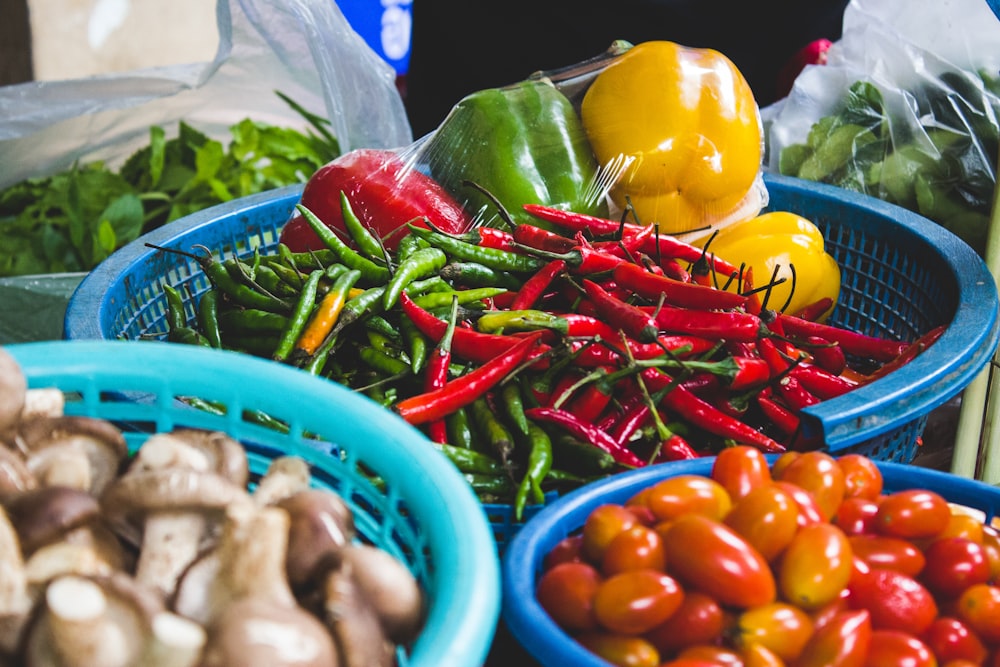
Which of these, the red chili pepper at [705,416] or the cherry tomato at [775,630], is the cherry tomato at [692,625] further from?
the red chili pepper at [705,416]

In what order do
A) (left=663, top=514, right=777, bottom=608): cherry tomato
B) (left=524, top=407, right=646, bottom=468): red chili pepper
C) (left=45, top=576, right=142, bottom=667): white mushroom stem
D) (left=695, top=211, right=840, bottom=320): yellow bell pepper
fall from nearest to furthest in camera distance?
(left=45, top=576, right=142, bottom=667): white mushroom stem < (left=663, top=514, right=777, bottom=608): cherry tomato < (left=524, top=407, right=646, bottom=468): red chili pepper < (left=695, top=211, right=840, bottom=320): yellow bell pepper

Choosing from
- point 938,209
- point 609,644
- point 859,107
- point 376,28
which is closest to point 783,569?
point 609,644

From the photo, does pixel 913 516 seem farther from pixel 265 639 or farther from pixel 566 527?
pixel 265 639

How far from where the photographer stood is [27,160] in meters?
2.54

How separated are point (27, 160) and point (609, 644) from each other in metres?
2.38

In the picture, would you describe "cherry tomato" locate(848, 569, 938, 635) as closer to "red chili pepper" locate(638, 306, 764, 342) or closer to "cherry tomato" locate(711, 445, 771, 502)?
"cherry tomato" locate(711, 445, 771, 502)

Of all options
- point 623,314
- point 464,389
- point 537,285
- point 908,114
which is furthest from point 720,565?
point 908,114

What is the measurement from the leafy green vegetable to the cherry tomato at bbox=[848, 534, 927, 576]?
2266 mm

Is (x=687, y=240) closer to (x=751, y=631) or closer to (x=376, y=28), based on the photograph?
(x=751, y=631)

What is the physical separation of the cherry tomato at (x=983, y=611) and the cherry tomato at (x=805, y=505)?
0.15 metres

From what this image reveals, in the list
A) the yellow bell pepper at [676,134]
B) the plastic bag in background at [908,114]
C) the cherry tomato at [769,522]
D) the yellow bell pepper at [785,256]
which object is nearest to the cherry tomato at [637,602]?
the cherry tomato at [769,522]

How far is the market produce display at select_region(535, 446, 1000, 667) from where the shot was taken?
A: 83 cm

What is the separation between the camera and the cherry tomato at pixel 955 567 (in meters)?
0.92

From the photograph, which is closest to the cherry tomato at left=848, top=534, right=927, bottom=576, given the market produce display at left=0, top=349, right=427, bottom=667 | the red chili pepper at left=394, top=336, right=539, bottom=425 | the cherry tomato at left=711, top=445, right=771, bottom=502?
the cherry tomato at left=711, top=445, right=771, bottom=502
